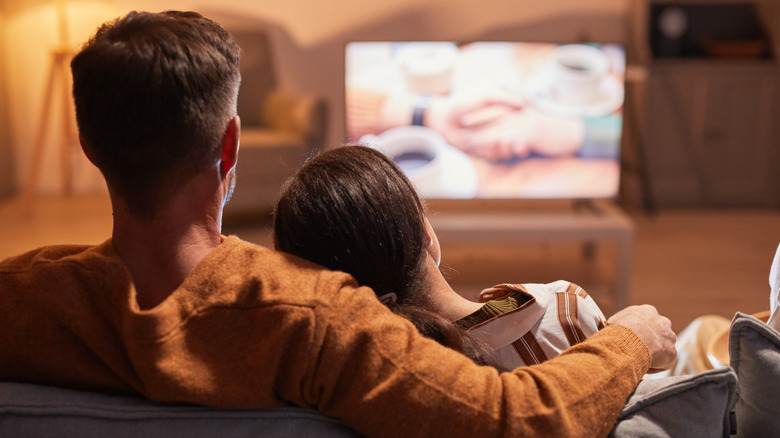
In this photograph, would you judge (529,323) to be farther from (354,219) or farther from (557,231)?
(557,231)

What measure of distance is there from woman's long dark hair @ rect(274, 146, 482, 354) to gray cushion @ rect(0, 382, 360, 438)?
0.18 m

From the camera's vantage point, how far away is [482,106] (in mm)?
3260

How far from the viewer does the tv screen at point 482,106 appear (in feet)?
10.6

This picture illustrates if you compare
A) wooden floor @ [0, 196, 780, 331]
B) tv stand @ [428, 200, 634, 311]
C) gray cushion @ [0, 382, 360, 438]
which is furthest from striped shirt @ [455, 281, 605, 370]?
tv stand @ [428, 200, 634, 311]

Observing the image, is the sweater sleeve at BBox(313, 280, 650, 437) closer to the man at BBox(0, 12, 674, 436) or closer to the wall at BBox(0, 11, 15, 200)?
the man at BBox(0, 12, 674, 436)

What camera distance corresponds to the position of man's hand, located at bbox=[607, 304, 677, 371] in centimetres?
90

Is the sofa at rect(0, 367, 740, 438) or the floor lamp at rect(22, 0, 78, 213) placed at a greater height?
the sofa at rect(0, 367, 740, 438)

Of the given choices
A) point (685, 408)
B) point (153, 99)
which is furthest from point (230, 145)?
point (685, 408)

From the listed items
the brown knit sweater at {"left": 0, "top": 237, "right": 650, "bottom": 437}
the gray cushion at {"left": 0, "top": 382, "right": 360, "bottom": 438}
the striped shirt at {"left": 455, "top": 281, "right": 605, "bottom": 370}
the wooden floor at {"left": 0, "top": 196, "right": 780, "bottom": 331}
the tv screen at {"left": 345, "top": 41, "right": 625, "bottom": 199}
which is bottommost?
the wooden floor at {"left": 0, "top": 196, "right": 780, "bottom": 331}

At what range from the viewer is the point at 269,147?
3.94 meters

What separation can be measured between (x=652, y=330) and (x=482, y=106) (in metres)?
2.41

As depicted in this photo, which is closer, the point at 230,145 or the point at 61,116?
the point at 230,145

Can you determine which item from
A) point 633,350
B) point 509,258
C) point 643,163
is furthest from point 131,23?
point 643,163

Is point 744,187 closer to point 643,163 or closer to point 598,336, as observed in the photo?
point 643,163
